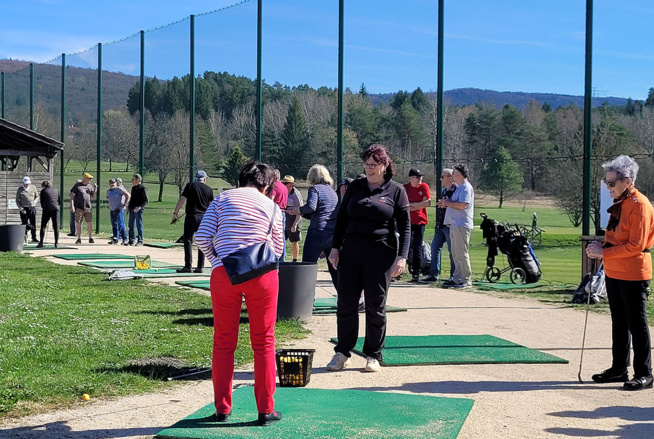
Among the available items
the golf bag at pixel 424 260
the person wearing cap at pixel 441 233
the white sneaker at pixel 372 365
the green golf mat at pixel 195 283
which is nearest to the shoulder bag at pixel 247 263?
the white sneaker at pixel 372 365

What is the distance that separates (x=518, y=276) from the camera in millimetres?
14750

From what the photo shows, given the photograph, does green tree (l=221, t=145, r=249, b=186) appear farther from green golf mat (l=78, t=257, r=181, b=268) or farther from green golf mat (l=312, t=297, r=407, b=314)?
green golf mat (l=312, t=297, r=407, b=314)

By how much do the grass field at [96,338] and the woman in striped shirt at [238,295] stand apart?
142 centimetres

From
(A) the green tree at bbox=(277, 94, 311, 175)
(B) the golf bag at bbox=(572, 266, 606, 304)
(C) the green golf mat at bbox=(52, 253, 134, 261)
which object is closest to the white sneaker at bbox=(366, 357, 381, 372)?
(B) the golf bag at bbox=(572, 266, 606, 304)

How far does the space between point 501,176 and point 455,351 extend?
56.7ft

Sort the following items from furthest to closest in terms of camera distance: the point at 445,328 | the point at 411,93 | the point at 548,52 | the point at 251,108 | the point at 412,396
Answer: the point at 251,108 → the point at 411,93 → the point at 548,52 → the point at 445,328 → the point at 412,396

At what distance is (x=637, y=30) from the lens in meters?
15.4

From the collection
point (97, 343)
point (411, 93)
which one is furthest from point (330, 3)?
point (97, 343)

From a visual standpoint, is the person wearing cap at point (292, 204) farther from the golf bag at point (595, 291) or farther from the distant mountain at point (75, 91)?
the distant mountain at point (75, 91)

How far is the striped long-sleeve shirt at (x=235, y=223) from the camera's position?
5.45 metres

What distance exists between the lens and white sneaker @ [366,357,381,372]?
24.3 ft

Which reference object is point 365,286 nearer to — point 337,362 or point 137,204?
point 337,362

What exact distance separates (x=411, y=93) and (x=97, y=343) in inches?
631

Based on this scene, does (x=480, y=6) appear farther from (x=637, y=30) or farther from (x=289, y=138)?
(x=289, y=138)
